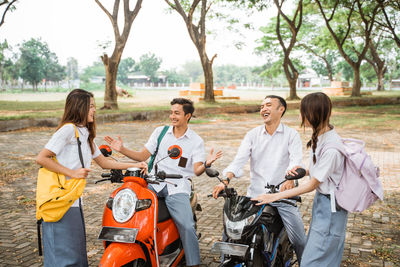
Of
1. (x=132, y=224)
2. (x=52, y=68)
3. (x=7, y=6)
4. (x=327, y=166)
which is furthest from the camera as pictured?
(x=52, y=68)

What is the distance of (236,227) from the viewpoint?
270 cm

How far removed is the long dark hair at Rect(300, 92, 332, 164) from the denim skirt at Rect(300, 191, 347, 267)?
507 millimetres

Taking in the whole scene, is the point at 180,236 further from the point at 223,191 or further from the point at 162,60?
the point at 162,60

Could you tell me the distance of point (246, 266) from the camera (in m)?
2.78

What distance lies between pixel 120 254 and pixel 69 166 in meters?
0.76

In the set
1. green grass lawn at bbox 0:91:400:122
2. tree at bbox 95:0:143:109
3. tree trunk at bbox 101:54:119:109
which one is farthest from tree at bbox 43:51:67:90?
tree at bbox 95:0:143:109

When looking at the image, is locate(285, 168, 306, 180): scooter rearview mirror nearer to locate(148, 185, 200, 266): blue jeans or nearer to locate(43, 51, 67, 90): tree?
locate(148, 185, 200, 266): blue jeans

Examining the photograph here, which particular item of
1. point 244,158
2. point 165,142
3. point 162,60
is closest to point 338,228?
point 244,158

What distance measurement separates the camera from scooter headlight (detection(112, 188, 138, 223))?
275 cm

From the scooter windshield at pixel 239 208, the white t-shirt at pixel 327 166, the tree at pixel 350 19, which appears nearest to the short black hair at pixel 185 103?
the scooter windshield at pixel 239 208

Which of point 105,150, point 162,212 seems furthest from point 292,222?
point 105,150

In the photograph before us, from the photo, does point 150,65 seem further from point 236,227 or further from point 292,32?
point 236,227

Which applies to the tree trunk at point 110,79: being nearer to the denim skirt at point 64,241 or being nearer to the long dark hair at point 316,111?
the denim skirt at point 64,241

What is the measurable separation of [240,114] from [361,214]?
17.4 metres
